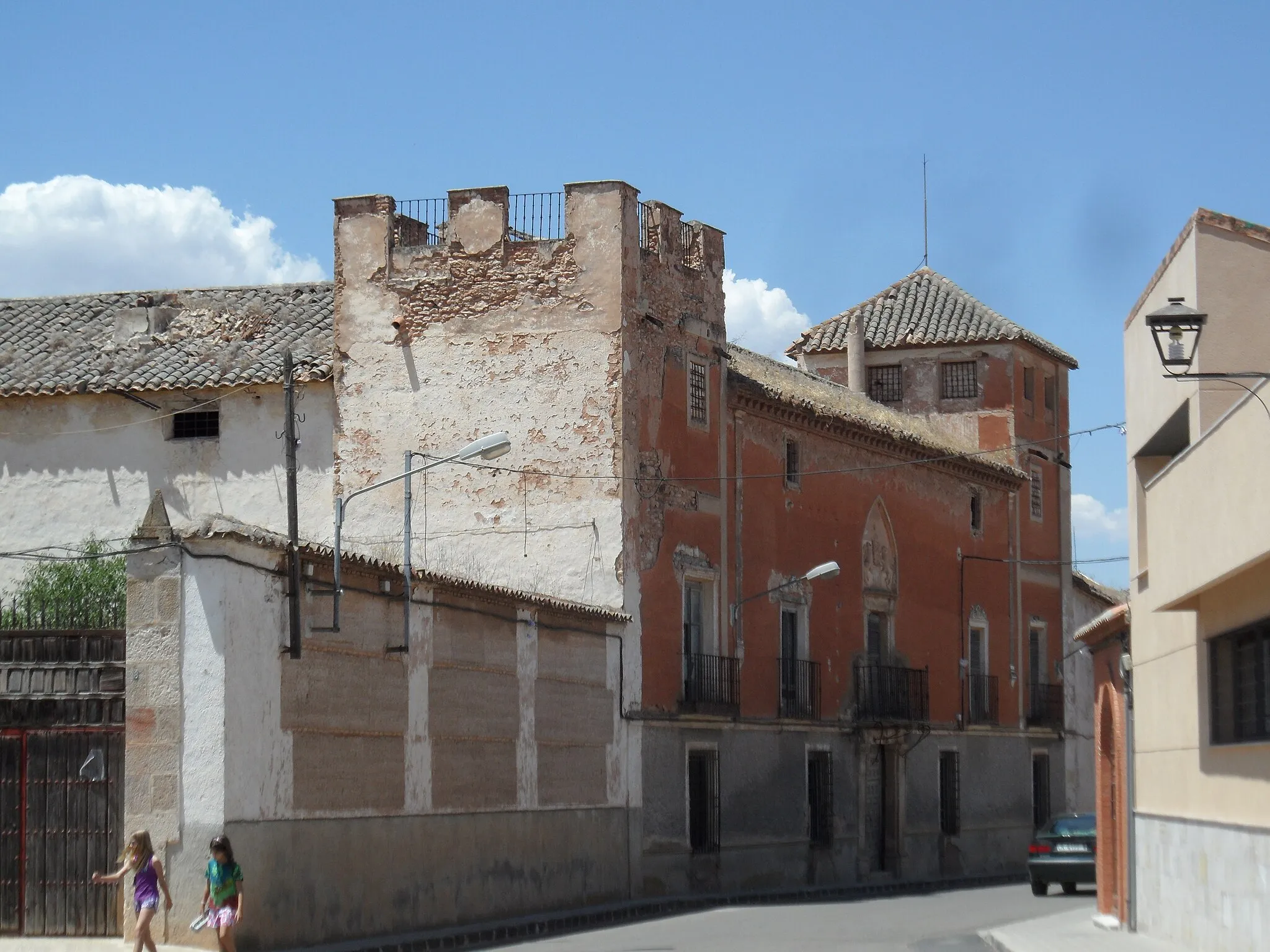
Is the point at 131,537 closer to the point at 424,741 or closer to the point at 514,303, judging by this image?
the point at 424,741

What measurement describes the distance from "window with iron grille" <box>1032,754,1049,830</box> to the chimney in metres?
8.77

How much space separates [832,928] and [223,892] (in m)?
8.24

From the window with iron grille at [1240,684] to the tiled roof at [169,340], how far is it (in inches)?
591

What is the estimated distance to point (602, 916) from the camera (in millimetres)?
22797

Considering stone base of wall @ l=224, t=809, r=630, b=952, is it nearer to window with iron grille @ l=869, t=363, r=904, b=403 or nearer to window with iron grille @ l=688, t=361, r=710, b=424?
window with iron grille @ l=688, t=361, r=710, b=424

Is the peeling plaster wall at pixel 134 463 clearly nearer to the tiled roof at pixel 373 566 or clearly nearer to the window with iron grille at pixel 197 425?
the window with iron grille at pixel 197 425

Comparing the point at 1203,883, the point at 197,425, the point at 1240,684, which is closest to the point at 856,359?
the point at 197,425

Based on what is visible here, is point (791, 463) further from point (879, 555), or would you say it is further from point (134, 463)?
point (134, 463)

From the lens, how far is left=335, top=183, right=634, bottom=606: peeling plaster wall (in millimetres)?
26344

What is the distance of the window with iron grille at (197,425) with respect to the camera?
1083 inches

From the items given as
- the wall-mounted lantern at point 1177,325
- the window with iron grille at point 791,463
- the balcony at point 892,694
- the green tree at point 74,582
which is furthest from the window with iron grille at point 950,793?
the wall-mounted lantern at point 1177,325

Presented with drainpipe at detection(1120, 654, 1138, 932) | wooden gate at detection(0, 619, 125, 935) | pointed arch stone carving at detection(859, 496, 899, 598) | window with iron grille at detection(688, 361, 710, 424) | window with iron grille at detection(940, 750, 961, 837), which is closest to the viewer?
wooden gate at detection(0, 619, 125, 935)

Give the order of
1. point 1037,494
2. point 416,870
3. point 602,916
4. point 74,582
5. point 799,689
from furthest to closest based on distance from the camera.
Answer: point 1037,494 → point 799,689 → point 74,582 → point 602,916 → point 416,870

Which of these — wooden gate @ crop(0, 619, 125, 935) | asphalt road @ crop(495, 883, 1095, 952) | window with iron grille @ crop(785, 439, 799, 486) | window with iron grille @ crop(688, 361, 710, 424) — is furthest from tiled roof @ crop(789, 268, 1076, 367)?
wooden gate @ crop(0, 619, 125, 935)
